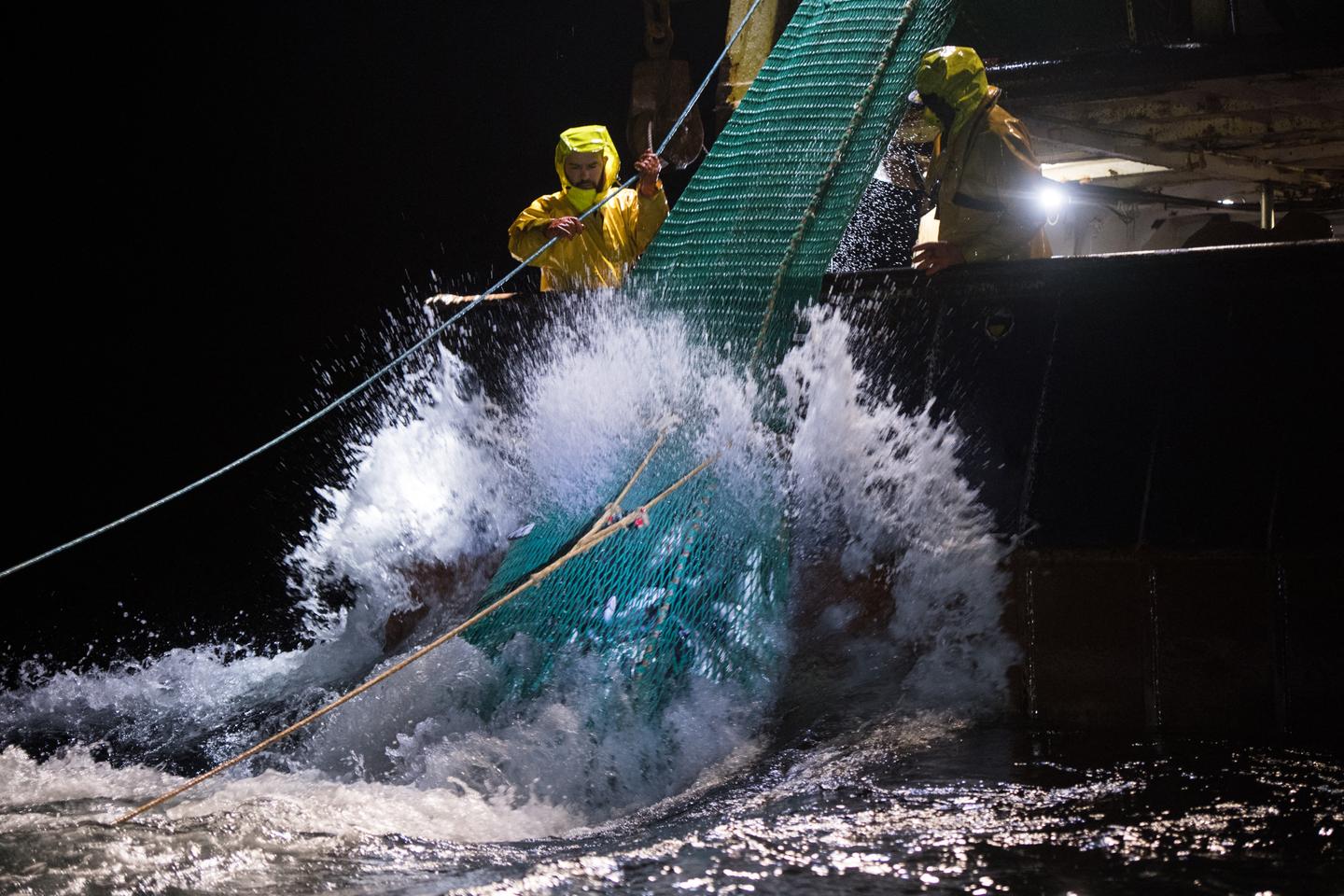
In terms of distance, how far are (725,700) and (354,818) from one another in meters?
1.10

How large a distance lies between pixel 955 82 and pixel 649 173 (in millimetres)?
1367

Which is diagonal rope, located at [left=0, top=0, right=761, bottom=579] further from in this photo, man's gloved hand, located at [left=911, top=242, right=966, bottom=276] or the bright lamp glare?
the bright lamp glare

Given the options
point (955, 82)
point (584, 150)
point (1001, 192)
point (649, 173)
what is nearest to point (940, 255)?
point (1001, 192)

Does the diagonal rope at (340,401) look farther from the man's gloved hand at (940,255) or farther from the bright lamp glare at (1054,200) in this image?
the bright lamp glare at (1054,200)

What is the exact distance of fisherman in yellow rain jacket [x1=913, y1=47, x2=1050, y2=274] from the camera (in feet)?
12.3

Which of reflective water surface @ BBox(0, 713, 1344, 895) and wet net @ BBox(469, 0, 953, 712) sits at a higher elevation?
wet net @ BBox(469, 0, 953, 712)

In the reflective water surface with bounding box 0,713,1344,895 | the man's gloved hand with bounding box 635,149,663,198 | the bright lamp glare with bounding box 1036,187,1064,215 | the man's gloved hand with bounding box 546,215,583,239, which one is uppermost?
the bright lamp glare with bounding box 1036,187,1064,215

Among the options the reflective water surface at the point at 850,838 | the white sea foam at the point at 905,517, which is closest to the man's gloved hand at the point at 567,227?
the white sea foam at the point at 905,517

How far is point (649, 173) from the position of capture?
15.2 feet

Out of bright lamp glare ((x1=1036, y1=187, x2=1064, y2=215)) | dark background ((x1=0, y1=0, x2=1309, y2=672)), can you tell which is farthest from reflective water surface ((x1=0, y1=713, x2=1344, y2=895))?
dark background ((x1=0, y1=0, x2=1309, y2=672))

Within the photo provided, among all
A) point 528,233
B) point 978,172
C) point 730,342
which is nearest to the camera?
point 730,342

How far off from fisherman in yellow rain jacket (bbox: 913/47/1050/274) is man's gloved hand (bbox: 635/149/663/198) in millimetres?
1213

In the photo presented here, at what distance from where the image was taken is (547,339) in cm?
396

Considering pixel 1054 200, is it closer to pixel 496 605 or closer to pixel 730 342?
pixel 730 342
